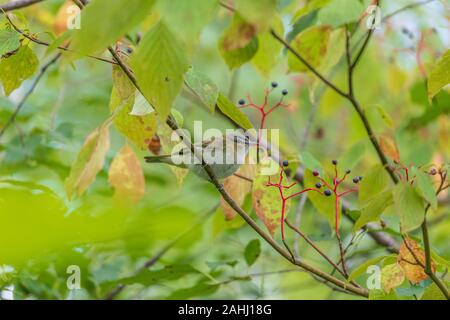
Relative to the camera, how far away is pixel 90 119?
225 cm

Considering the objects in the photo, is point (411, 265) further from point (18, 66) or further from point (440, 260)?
point (18, 66)

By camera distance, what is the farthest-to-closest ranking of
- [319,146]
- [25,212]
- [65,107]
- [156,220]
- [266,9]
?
[319,146], [65,107], [156,220], [25,212], [266,9]

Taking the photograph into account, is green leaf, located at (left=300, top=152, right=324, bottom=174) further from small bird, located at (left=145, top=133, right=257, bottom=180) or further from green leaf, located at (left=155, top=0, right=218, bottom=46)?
green leaf, located at (left=155, top=0, right=218, bottom=46)

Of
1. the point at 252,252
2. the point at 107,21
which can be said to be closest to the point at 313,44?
the point at 252,252

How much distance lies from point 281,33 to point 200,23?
0.82m

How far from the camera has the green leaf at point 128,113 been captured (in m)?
0.89

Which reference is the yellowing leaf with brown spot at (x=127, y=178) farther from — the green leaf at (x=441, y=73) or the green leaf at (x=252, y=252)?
the green leaf at (x=441, y=73)

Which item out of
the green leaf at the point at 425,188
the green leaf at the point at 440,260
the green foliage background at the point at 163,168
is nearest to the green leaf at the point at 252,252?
the green foliage background at the point at 163,168

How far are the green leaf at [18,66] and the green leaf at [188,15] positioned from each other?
0.42m

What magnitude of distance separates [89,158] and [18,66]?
0.15m

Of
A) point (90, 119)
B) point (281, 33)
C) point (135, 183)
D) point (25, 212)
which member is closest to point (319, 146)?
point (90, 119)

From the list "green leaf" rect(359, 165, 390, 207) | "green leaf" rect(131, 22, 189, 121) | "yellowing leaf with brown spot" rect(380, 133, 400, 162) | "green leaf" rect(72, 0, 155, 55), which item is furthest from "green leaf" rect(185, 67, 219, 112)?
"yellowing leaf with brown spot" rect(380, 133, 400, 162)
